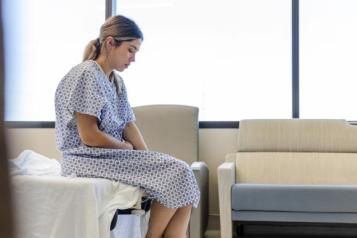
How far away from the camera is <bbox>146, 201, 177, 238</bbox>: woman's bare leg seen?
173cm

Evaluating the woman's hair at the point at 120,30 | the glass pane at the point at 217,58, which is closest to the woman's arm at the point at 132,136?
the woman's hair at the point at 120,30

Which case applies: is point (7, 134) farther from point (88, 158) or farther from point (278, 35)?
point (278, 35)

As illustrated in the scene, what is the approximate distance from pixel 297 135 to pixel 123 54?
1.73 m

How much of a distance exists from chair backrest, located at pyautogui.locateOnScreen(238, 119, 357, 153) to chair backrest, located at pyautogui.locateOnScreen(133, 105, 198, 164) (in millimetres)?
353

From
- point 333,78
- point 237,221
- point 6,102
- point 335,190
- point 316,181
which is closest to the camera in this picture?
point 6,102

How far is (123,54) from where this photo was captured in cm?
179

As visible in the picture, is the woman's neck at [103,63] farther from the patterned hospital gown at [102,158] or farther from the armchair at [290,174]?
the armchair at [290,174]

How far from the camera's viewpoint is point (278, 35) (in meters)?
3.48

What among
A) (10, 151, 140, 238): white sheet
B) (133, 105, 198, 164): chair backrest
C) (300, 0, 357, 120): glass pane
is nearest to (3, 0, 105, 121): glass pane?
(133, 105, 198, 164): chair backrest

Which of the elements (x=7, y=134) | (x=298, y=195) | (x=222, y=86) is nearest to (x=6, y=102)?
(x=7, y=134)

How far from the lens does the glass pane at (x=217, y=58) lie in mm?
3479

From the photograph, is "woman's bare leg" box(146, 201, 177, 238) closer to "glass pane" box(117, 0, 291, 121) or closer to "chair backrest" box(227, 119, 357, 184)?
"chair backrest" box(227, 119, 357, 184)

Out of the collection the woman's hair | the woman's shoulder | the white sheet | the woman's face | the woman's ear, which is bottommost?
the white sheet

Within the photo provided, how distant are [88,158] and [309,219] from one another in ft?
4.64
